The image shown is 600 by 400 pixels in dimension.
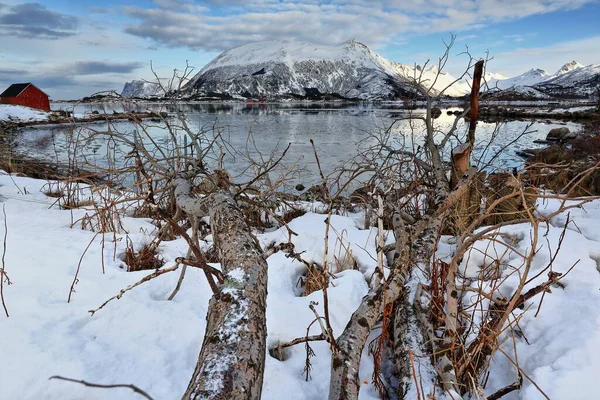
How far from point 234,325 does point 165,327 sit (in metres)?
1.36

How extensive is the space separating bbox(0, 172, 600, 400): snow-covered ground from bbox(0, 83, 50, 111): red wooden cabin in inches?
2402

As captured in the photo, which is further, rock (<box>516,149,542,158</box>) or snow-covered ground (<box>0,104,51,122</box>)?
snow-covered ground (<box>0,104,51,122</box>)

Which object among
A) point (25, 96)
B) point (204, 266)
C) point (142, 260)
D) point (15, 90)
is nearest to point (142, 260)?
point (142, 260)

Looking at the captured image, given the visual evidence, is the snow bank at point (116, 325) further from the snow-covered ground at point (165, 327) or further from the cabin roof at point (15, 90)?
the cabin roof at point (15, 90)

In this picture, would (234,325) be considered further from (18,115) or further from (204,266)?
(18,115)

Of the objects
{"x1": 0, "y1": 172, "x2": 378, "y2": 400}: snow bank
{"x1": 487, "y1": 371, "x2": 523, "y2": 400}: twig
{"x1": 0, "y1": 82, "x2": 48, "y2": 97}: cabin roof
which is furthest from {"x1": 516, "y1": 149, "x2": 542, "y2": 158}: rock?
{"x1": 0, "y1": 82, "x2": 48, "y2": 97}: cabin roof

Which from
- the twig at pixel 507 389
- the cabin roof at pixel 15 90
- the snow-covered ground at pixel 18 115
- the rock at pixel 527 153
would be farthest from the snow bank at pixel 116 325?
the cabin roof at pixel 15 90

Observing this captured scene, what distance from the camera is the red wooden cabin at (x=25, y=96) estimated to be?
49.7m

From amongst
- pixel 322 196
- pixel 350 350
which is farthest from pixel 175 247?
pixel 322 196

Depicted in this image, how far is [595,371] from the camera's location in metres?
1.97

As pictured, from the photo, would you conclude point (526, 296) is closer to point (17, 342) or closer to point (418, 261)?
point (418, 261)

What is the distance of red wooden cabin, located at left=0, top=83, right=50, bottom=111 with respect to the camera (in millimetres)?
49656

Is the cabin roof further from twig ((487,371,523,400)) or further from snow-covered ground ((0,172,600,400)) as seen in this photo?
twig ((487,371,523,400))

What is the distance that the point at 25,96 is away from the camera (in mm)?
50875
